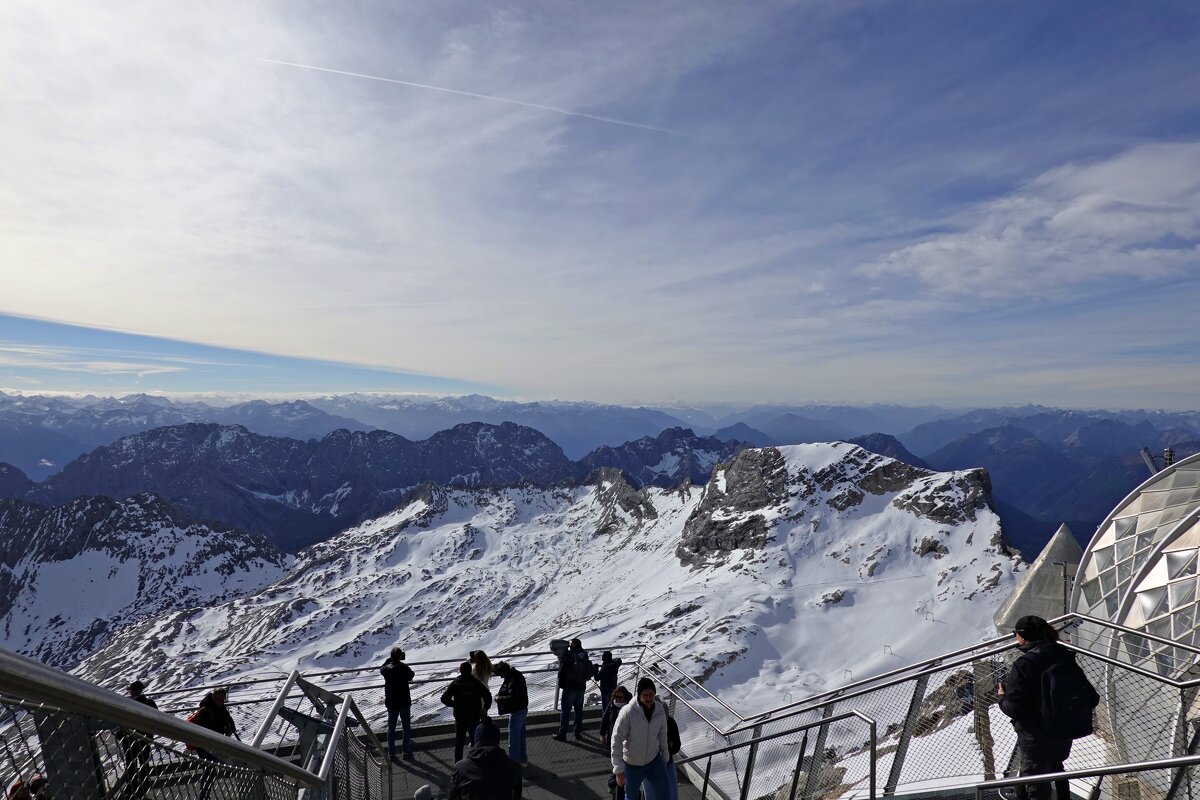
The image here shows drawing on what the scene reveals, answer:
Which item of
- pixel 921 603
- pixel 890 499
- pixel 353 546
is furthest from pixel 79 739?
pixel 353 546

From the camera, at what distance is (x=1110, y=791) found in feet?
22.4

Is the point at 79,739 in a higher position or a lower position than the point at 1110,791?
higher

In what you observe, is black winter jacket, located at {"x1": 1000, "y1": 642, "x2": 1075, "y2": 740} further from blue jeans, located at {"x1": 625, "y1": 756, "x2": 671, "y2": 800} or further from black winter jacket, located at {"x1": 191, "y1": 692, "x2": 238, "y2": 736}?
black winter jacket, located at {"x1": 191, "y1": 692, "x2": 238, "y2": 736}

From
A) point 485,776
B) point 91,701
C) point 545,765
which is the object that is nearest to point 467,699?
point 545,765

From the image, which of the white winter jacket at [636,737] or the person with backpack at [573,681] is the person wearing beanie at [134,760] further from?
the person with backpack at [573,681]

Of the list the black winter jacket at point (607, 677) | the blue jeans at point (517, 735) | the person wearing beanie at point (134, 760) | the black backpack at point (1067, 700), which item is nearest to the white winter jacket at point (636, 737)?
the blue jeans at point (517, 735)

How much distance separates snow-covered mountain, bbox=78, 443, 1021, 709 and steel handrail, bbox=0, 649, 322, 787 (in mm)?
44515

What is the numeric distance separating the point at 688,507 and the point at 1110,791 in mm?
149250

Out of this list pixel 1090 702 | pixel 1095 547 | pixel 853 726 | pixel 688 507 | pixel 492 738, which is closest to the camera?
pixel 1090 702

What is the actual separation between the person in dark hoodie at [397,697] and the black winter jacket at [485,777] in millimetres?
4487

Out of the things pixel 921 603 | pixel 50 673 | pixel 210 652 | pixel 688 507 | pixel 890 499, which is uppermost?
pixel 50 673

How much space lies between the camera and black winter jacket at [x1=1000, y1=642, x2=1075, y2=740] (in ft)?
19.7

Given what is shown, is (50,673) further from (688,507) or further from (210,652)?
(210,652)

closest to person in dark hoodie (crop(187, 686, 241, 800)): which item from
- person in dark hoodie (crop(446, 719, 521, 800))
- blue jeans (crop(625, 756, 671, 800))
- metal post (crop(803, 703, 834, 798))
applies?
person in dark hoodie (crop(446, 719, 521, 800))
